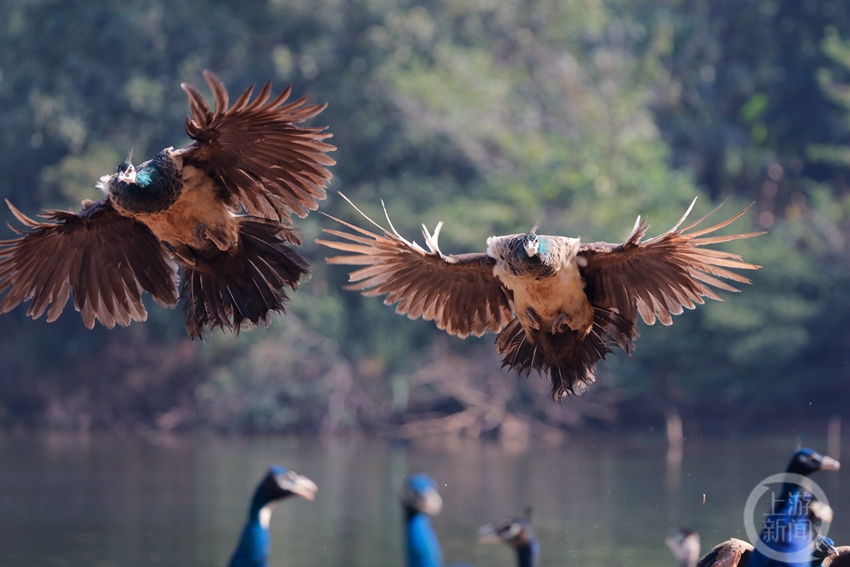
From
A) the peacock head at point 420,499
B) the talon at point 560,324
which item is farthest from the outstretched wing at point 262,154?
the peacock head at point 420,499

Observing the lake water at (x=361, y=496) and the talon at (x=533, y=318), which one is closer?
the talon at (x=533, y=318)

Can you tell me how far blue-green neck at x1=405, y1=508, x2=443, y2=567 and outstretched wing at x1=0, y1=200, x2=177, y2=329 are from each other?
305cm

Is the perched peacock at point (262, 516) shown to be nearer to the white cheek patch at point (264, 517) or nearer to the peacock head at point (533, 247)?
the white cheek patch at point (264, 517)

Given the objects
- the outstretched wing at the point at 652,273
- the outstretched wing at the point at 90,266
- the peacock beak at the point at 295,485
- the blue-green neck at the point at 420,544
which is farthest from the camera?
the outstretched wing at the point at 90,266

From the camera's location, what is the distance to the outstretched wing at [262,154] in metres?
7.25

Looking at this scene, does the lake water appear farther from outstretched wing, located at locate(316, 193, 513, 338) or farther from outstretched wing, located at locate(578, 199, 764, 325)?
outstretched wing, located at locate(578, 199, 764, 325)

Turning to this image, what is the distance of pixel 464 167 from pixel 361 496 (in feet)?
35.8

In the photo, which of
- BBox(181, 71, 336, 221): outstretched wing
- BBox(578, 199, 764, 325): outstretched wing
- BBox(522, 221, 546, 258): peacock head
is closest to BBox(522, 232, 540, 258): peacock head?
BBox(522, 221, 546, 258): peacock head

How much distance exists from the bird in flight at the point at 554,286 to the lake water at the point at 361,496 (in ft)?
13.7

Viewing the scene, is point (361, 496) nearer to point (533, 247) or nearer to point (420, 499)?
point (533, 247)

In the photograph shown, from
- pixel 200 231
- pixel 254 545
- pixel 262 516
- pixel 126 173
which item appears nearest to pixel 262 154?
pixel 200 231

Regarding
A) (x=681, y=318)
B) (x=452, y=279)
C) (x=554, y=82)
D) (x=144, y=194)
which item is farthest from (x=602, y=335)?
(x=554, y=82)

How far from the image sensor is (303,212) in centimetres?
784

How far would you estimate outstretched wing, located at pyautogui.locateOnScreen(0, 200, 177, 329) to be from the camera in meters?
8.21
